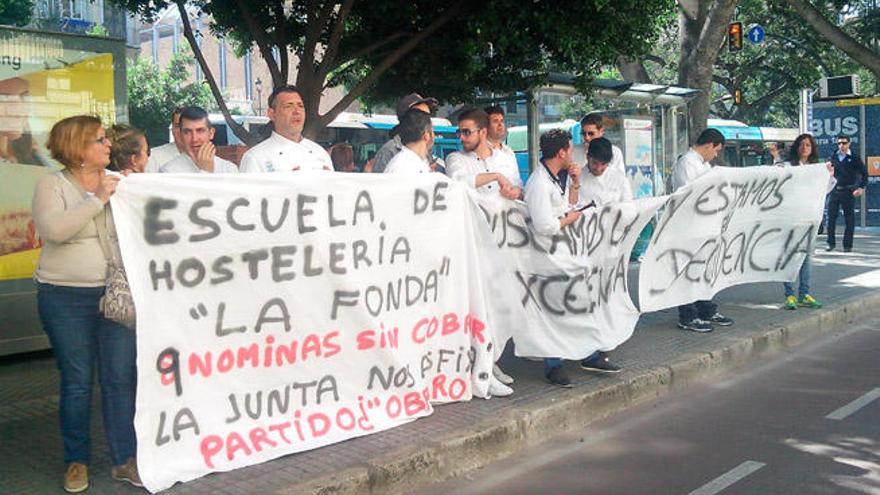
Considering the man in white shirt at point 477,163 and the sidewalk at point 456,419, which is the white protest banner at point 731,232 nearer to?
the sidewalk at point 456,419

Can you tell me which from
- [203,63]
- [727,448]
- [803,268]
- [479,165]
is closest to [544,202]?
[479,165]

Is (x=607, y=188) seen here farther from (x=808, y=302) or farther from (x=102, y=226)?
(x=102, y=226)

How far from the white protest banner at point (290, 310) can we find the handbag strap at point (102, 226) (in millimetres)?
105

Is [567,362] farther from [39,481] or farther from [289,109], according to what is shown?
[39,481]

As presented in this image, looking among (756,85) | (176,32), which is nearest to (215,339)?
(756,85)

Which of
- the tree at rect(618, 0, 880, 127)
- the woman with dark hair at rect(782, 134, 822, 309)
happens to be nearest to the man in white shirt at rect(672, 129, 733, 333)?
the woman with dark hair at rect(782, 134, 822, 309)

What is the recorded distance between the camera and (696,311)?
8.38 m

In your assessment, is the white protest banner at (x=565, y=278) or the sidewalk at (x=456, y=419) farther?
the white protest banner at (x=565, y=278)

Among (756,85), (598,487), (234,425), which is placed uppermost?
(756,85)

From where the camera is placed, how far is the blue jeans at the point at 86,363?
4.28 m

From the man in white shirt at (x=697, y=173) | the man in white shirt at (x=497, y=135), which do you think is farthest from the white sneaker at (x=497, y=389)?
the man in white shirt at (x=697, y=173)

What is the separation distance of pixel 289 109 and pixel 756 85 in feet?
113

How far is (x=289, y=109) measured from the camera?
5.43 meters

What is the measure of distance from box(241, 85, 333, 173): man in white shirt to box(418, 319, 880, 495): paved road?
6.72 ft
